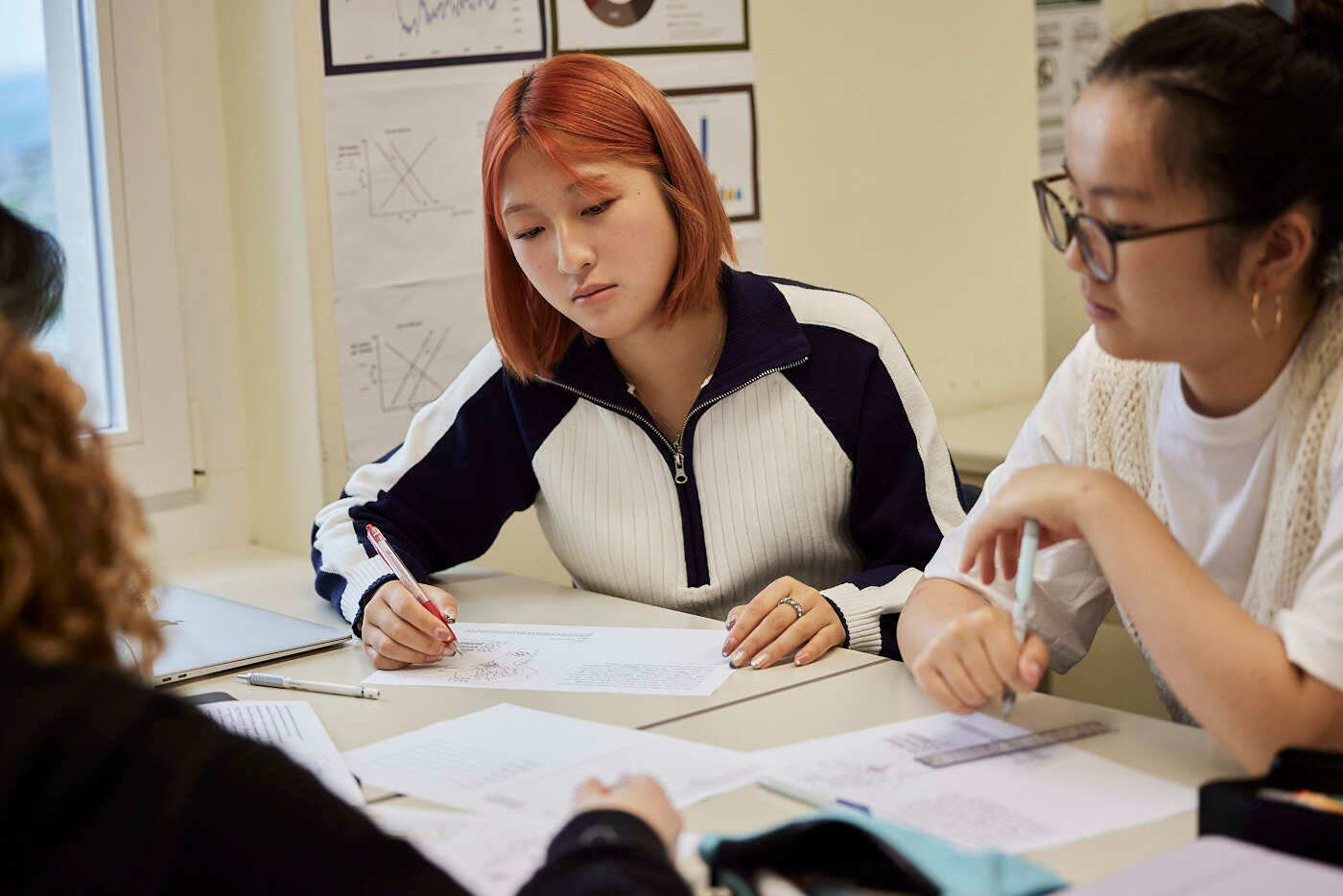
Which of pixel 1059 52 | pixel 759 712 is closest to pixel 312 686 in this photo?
pixel 759 712

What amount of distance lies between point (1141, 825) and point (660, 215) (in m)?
0.99

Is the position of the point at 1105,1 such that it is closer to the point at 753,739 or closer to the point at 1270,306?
the point at 1270,306

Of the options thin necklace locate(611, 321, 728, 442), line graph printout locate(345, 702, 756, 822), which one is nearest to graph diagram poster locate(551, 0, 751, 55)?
thin necklace locate(611, 321, 728, 442)

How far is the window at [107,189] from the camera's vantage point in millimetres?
2207

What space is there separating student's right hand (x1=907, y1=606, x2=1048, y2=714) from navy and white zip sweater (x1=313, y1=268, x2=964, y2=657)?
464mm

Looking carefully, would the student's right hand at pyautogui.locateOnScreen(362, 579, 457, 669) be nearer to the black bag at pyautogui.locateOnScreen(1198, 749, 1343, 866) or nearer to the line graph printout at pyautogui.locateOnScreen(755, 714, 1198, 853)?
the line graph printout at pyautogui.locateOnScreen(755, 714, 1198, 853)

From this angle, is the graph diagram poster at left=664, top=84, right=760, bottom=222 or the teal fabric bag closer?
the teal fabric bag

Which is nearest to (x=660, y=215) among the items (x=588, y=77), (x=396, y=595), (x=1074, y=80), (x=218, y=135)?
(x=588, y=77)

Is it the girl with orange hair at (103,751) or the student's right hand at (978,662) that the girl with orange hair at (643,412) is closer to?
the student's right hand at (978,662)

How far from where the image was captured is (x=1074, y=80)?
3.56 meters

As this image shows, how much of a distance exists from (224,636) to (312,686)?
251 mm

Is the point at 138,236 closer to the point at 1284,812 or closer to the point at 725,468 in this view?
the point at 725,468

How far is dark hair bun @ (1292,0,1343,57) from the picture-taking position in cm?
119

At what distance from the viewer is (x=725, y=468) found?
6.01ft
